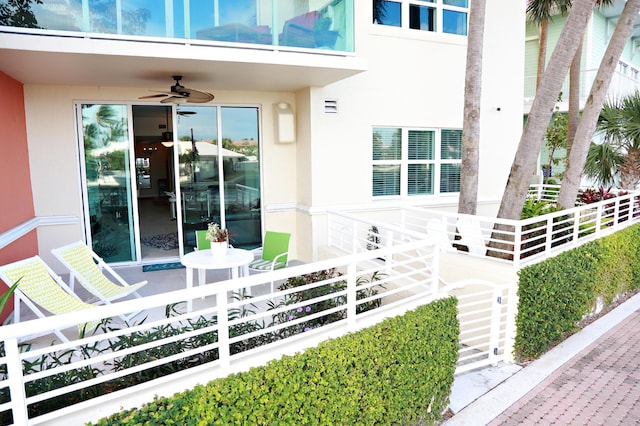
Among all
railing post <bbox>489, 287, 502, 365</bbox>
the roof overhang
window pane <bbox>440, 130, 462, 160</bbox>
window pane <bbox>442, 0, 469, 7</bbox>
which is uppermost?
window pane <bbox>442, 0, 469, 7</bbox>

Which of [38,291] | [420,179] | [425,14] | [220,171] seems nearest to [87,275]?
[38,291]

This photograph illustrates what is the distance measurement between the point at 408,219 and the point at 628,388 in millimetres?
5059

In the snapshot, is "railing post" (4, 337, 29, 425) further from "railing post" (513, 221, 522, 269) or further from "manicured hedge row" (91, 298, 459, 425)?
"railing post" (513, 221, 522, 269)

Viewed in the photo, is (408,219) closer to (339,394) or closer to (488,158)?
(488,158)

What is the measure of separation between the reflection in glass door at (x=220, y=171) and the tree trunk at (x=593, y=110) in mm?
6228

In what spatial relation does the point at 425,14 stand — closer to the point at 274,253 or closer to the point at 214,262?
the point at 274,253

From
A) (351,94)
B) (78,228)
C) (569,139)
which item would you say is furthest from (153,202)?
(569,139)

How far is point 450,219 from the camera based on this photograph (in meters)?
9.73

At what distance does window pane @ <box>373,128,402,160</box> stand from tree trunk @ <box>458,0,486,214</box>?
1.84 m

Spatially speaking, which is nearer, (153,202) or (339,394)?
(339,394)

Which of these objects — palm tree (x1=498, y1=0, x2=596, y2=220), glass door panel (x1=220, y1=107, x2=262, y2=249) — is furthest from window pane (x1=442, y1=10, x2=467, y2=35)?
glass door panel (x1=220, y1=107, x2=262, y2=249)

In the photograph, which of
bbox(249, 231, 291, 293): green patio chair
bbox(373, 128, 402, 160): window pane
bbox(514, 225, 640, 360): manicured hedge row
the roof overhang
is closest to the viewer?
the roof overhang

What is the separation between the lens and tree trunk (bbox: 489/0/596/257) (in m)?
6.60

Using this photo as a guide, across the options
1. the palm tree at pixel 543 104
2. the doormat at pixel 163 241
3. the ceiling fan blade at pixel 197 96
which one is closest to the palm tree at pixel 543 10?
the palm tree at pixel 543 104
